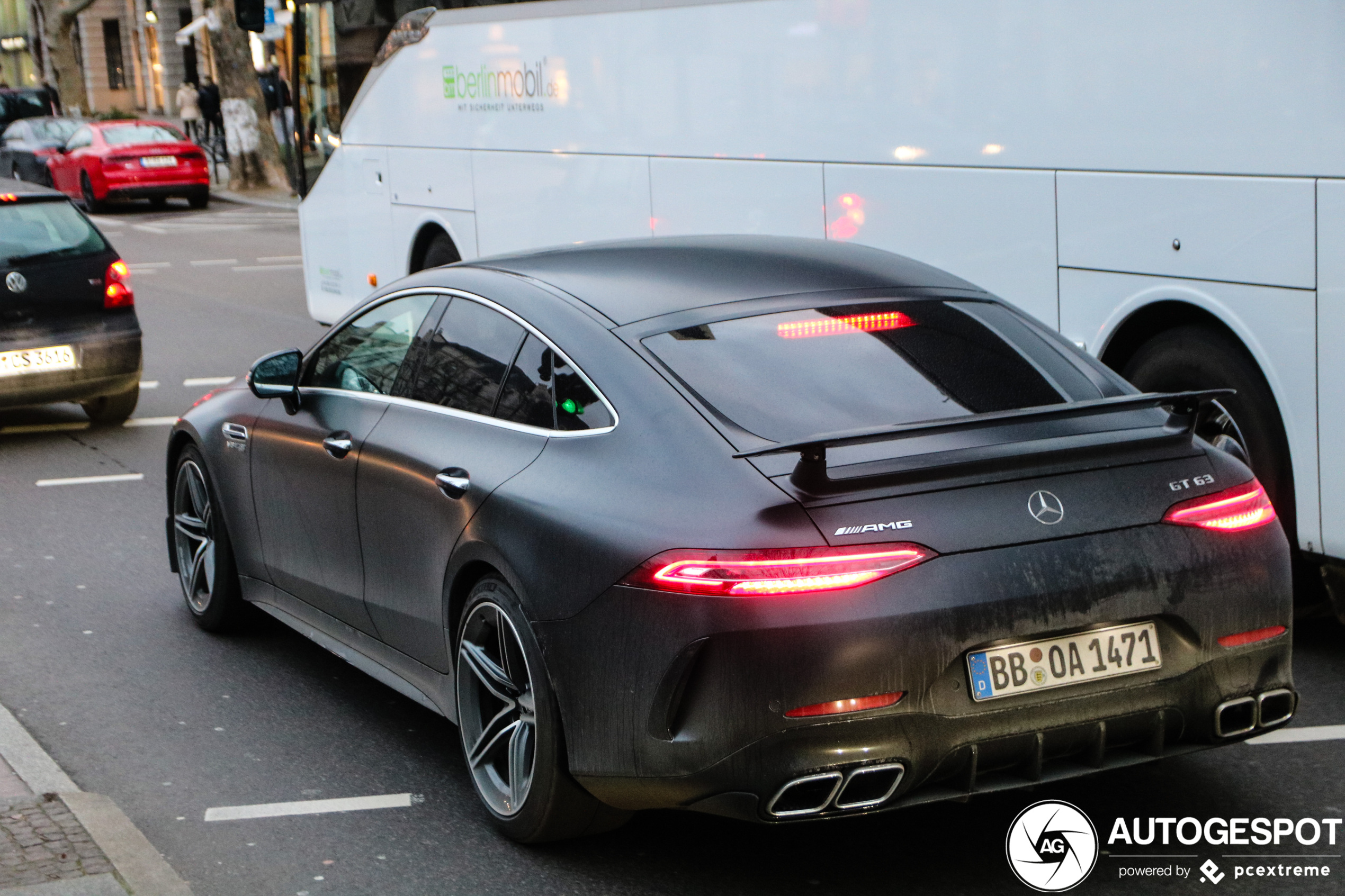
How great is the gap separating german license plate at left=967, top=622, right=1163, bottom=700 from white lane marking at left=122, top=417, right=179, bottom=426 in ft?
29.2

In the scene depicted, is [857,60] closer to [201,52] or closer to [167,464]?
[167,464]

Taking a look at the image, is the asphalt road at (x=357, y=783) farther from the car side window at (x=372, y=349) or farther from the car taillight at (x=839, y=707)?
the car side window at (x=372, y=349)

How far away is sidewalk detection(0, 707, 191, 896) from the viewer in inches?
165

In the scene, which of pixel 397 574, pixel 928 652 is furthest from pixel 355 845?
pixel 928 652

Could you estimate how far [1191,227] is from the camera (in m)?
6.45

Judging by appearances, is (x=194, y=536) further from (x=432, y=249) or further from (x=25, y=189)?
(x=432, y=249)

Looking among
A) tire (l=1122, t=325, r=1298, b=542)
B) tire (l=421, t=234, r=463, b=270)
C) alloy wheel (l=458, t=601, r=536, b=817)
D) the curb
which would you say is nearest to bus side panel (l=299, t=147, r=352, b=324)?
tire (l=421, t=234, r=463, b=270)

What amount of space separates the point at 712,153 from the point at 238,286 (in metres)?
12.2

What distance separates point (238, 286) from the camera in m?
20.3

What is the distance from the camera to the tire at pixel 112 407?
39.2 ft

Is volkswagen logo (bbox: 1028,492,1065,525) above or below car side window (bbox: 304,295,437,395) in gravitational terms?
below

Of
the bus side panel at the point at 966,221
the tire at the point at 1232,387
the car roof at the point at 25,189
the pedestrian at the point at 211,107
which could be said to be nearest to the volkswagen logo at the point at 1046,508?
the tire at the point at 1232,387

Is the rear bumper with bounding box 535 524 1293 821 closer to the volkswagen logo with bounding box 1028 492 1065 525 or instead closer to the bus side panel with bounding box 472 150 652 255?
the volkswagen logo with bounding box 1028 492 1065 525

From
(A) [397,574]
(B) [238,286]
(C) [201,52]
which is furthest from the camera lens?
(C) [201,52]
